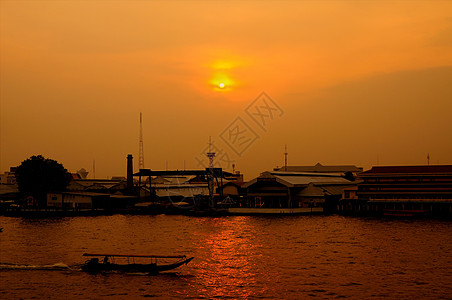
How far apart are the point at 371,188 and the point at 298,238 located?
116 ft

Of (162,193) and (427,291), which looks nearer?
(427,291)

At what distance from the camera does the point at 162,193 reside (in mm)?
116688

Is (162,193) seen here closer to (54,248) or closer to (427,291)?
(54,248)

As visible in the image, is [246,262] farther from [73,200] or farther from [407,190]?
[73,200]

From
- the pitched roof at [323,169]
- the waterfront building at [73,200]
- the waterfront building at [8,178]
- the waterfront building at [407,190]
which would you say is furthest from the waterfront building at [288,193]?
the waterfront building at [8,178]

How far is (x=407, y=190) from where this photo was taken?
80938 millimetres

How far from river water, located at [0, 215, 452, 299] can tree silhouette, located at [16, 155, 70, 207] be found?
3528 centimetres

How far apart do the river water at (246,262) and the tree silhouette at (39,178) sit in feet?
116

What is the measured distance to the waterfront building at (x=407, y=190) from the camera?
78.6 meters

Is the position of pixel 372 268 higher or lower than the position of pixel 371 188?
lower

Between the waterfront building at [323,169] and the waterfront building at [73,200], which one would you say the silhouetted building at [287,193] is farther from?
the waterfront building at [323,169]

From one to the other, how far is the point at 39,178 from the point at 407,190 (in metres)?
59.2

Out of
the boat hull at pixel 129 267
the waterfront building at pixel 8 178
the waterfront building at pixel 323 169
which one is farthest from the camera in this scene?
the waterfront building at pixel 323 169

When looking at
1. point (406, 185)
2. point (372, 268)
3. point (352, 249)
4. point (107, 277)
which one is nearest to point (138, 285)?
point (107, 277)
